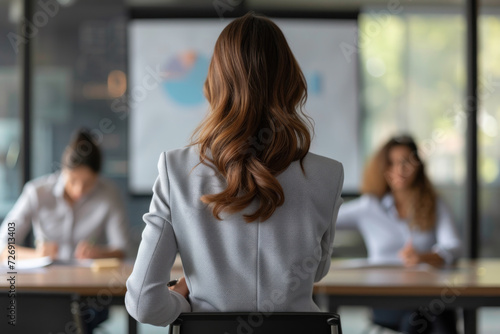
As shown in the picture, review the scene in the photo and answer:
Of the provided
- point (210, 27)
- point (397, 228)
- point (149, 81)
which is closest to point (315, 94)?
point (210, 27)

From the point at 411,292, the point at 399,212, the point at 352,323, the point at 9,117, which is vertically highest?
the point at 9,117

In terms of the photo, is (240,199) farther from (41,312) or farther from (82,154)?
(82,154)

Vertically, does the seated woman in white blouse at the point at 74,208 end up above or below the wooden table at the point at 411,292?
above

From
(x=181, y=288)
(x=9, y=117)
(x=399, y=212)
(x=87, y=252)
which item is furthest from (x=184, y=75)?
(x=181, y=288)

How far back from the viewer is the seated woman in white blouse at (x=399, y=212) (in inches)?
143

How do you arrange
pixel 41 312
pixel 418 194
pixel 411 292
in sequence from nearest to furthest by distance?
pixel 41 312 → pixel 411 292 → pixel 418 194

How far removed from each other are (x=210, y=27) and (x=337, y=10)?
1.11 meters

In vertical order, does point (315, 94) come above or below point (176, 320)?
above

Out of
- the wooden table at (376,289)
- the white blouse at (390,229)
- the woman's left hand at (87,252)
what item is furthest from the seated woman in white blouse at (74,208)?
the white blouse at (390,229)

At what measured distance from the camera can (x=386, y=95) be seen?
17.0ft

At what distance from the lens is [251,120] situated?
151 centimetres

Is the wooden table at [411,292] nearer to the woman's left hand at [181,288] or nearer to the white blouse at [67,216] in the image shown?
the woman's left hand at [181,288]

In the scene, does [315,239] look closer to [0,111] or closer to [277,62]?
[277,62]

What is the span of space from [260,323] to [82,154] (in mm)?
2559
